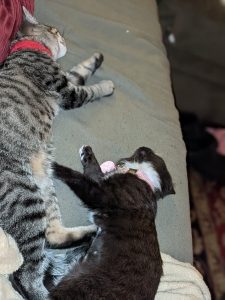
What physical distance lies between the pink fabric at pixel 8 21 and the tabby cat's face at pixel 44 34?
33 mm

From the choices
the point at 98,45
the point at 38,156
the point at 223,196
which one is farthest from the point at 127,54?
the point at 223,196

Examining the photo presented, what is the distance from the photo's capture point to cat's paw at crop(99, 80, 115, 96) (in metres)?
1.68

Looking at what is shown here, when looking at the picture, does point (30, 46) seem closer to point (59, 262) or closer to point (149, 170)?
point (149, 170)

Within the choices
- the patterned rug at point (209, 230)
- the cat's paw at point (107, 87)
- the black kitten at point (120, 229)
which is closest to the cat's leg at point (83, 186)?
the black kitten at point (120, 229)

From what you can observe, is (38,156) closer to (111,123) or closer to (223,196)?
(111,123)

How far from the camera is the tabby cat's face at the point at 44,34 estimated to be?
1.69 meters

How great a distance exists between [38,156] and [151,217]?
Answer: 0.37m

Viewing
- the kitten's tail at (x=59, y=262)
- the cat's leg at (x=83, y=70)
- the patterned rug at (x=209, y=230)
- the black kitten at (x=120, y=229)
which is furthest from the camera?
the patterned rug at (x=209, y=230)

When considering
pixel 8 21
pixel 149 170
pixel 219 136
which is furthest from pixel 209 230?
pixel 8 21

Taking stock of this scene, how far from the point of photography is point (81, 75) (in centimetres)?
173

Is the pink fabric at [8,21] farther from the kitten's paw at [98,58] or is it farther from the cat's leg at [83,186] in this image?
the cat's leg at [83,186]

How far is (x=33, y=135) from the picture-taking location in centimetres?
146

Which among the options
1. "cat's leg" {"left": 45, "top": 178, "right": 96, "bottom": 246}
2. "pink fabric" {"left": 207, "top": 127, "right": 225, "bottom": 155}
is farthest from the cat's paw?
"pink fabric" {"left": 207, "top": 127, "right": 225, "bottom": 155}

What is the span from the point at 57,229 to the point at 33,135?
28 centimetres
